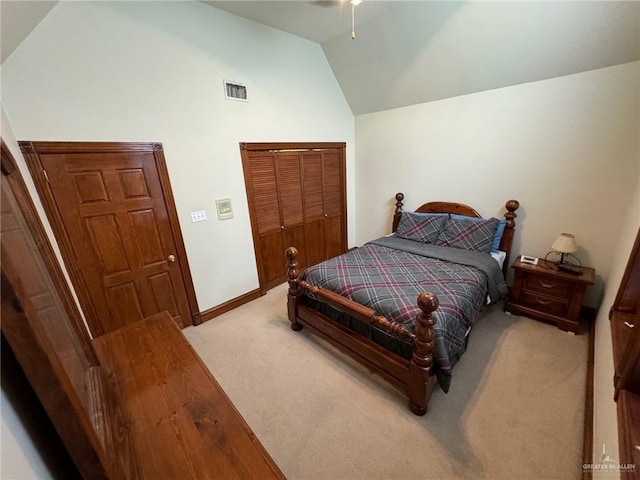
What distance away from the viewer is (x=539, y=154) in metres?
2.64

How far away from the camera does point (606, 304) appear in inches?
87.5

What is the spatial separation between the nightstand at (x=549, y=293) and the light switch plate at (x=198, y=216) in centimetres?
324

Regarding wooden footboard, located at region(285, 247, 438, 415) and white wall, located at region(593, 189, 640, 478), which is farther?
wooden footboard, located at region(285, 247, 438, 415)

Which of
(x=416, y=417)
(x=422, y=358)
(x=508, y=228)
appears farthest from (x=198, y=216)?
(x=508, y=228)

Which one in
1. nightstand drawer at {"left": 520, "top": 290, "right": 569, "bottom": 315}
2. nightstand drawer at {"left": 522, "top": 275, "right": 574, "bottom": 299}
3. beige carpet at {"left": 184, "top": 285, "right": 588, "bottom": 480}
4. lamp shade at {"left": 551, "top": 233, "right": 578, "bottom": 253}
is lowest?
beige carpet at {"left": 184, "top": 285, "right": 588, "bottom": 480}

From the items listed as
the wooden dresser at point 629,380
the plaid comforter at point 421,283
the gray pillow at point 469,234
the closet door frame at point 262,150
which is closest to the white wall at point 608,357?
the wooden dresser at point 629,380

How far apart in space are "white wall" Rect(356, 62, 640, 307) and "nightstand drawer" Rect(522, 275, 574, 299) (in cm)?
44

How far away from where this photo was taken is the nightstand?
2355 mm

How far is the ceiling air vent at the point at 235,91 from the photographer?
2623mm

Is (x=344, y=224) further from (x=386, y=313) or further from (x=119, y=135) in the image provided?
(x=119, y=135)

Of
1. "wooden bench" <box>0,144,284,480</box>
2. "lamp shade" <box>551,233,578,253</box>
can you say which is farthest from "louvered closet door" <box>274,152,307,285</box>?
"lamp shade" <box>551,233,578,253</box>

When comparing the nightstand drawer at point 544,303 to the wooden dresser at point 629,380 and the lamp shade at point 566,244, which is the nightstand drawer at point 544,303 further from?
the wooden dresser at point 629,380

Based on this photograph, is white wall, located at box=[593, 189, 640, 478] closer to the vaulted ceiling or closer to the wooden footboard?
the wooden footboard

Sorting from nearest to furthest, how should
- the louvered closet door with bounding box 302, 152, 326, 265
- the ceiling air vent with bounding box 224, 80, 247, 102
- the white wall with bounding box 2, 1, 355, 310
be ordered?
the white wall with bounding box 2, 1, 355, 310 → the ceiling air vent with bounding box 224, 80, 247, 102 → the louvered closet door with bounding box 302, 152, 326, 265
